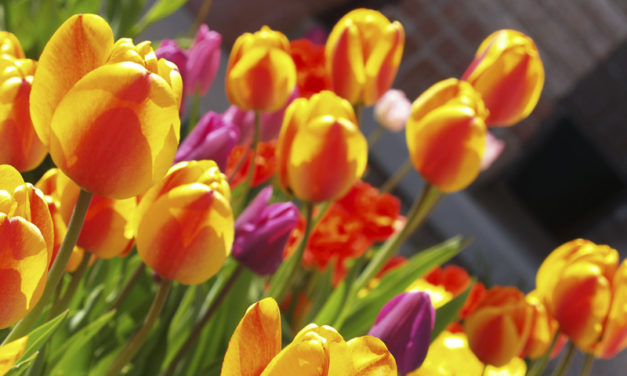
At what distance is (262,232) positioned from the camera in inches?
15.9

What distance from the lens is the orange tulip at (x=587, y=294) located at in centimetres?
40

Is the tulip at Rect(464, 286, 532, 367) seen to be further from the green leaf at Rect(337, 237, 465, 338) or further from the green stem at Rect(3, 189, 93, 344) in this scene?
the green stem at Rect(3, 189, 93, 344)

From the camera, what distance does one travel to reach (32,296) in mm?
227

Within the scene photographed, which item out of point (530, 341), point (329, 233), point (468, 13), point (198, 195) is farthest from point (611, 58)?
point (198, 195)

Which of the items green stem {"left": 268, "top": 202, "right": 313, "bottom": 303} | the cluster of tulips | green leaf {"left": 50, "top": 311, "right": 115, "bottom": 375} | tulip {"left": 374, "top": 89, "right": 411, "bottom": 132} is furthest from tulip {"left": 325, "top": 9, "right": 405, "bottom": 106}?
tulip {"left": 374, "top": 89, "right": 411, "bottom": 132}

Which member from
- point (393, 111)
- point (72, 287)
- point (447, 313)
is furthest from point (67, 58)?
point (393, 111)

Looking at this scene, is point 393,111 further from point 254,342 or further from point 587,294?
point 254,342

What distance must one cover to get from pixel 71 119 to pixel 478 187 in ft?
8.55

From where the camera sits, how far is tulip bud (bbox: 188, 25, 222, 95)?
20.6 inches

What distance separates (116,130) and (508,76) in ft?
0.89

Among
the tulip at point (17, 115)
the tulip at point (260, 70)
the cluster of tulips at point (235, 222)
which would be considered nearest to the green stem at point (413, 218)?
the cluster of tulips at point (235, 222)

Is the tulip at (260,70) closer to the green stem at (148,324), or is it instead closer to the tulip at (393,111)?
the green stem at (148,324)

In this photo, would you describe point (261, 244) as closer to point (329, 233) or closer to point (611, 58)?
point (329, 233)

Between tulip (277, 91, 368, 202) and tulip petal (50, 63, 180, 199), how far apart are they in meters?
0.14
